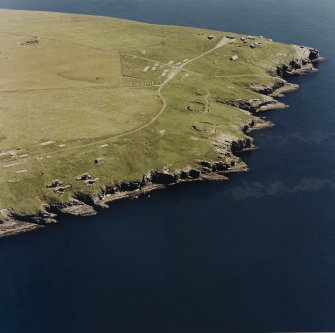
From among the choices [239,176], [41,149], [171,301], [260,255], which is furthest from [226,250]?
[41,149]

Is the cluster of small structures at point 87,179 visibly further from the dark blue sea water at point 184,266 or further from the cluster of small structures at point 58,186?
the dark blue sea water at point 184,266

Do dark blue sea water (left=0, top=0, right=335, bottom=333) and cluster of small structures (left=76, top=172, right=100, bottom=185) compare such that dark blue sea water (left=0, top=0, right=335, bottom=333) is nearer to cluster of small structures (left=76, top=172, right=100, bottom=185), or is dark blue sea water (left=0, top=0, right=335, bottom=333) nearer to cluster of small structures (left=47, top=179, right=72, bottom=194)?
cluster of small structures (left=47, top=179, right=72, bottom=194)

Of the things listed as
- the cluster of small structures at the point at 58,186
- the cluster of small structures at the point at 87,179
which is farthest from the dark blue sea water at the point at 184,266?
the cluster of small structures at the point at 87,179

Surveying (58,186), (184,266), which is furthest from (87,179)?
(184,266)

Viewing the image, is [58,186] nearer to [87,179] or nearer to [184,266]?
[87,179]

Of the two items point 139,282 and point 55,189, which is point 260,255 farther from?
point 55,189

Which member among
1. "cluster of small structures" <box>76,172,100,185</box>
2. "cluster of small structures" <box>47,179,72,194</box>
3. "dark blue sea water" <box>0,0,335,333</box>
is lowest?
"dark blue sea water" <box>0,0,335,333</box>

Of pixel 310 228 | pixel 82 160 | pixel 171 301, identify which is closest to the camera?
pixel 171 301

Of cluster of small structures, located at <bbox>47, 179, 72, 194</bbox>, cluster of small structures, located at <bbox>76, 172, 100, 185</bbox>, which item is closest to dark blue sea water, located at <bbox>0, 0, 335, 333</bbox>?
cluster of small structures, located at <bbox>47, 179, 72, 194</bbox>
